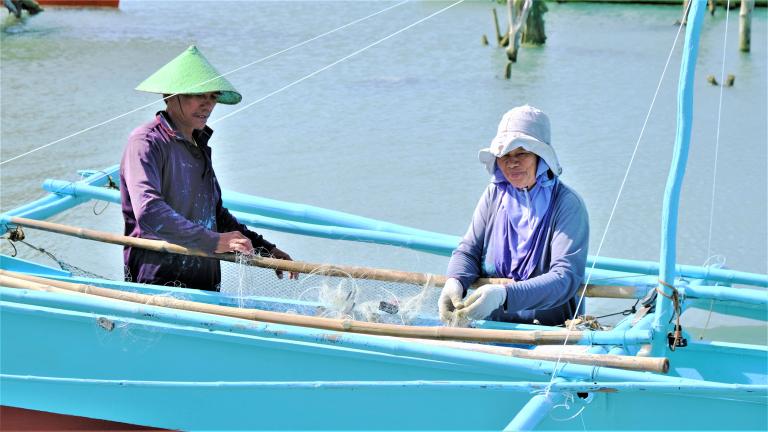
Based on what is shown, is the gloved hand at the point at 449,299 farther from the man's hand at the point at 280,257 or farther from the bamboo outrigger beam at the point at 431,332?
the man's hand at the point at 280,257

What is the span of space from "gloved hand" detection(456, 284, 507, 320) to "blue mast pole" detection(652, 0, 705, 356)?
45 centimetres

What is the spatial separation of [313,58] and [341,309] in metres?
8.44

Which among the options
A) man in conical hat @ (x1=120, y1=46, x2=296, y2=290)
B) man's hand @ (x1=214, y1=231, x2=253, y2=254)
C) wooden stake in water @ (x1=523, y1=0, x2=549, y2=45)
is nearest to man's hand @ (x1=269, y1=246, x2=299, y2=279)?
man in conical hat @ (x1=120, y1=46, x2=296, y2=290)

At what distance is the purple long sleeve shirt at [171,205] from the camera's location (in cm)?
360

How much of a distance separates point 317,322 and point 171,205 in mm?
831

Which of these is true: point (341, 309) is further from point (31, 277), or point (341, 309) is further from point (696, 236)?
point (696, 236)

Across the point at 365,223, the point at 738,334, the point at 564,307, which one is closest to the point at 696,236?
the point at 738,334

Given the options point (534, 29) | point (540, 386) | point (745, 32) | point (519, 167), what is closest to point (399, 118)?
point (534, 29)

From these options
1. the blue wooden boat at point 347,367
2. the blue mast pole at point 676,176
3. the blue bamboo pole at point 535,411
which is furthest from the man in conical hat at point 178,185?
the blue mast pole at point 676,176

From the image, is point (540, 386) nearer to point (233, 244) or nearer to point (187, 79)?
point (233, 244)

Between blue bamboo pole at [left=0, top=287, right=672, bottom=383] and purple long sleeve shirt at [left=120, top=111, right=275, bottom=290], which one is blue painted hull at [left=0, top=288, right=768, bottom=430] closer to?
blue bamboo pole at [left=0, top=287, right=672, bottom=383]

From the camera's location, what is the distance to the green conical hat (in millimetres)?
3639

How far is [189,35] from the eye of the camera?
45.0 feet

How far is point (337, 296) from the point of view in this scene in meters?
3.46
